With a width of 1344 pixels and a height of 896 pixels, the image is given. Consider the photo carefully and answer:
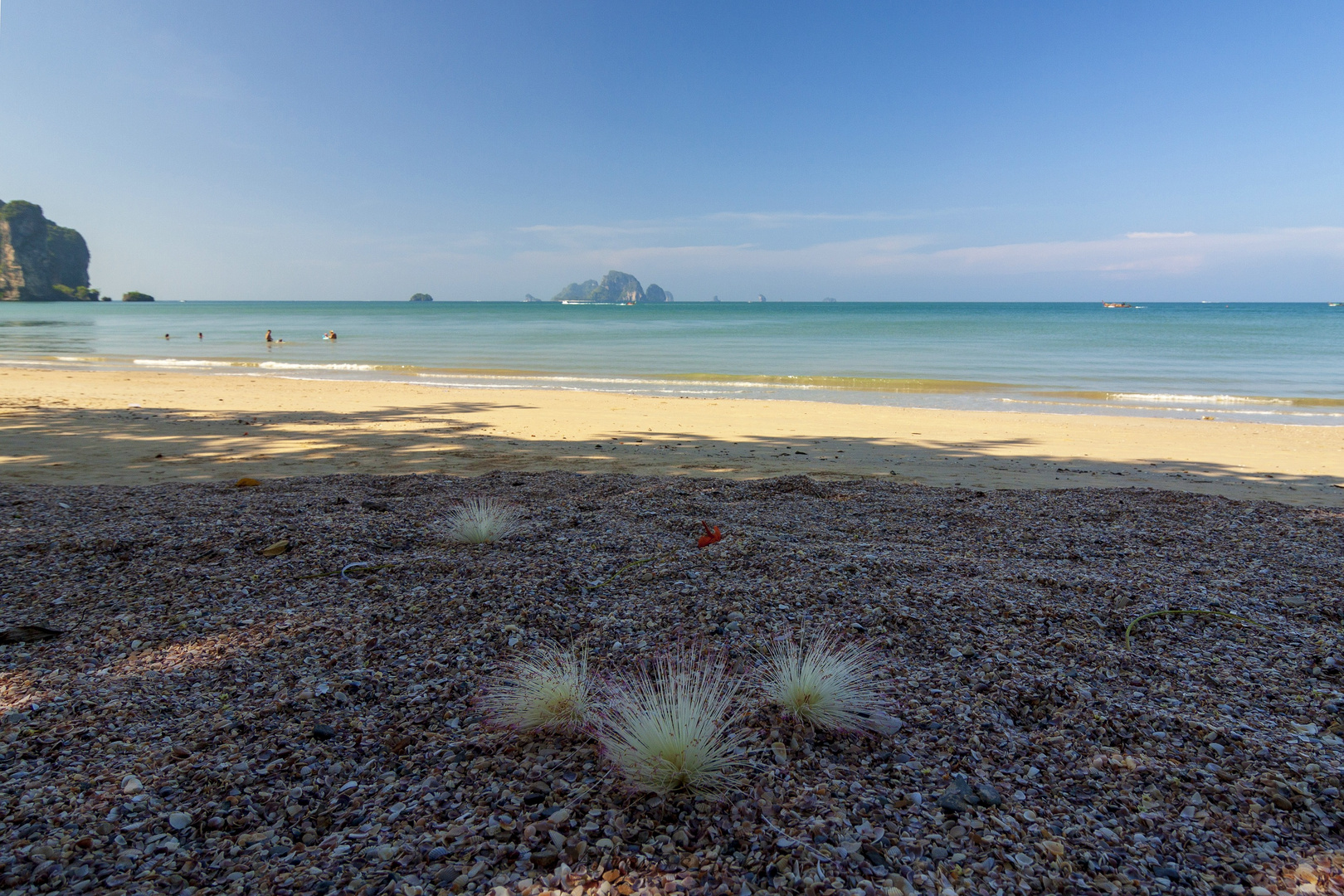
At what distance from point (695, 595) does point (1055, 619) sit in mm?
1845

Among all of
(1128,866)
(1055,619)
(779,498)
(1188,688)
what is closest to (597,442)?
(779,498)

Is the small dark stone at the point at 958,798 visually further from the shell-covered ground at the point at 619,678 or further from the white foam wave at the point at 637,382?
the white foam wave at the point at 637,382

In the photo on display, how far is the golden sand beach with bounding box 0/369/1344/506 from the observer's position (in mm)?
8672

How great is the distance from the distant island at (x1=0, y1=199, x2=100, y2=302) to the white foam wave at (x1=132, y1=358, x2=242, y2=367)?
443 feet

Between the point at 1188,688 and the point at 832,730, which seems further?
the point at 1188,688

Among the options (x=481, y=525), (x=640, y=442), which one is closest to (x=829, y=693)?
(x=481, y=525)

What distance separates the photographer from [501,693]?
9.46ft

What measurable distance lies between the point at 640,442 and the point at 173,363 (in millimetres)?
26078

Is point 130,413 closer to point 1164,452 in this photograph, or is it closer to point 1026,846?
point 1026,846

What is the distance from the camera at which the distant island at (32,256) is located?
125 metres

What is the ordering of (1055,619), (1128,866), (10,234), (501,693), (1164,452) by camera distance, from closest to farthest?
1. (1128,866)
2. (501,693)
3. (1055,619)
4. (1164,452)
5. (10,234)

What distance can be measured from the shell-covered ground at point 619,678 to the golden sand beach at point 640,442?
11.3 feet

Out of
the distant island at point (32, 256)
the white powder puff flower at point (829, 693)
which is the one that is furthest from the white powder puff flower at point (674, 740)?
the distant island at point (32, 256)

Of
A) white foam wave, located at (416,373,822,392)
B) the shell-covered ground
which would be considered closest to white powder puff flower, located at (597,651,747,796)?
the shell-covered ground
